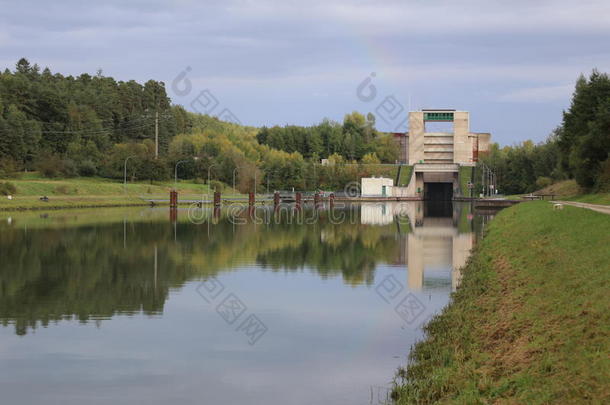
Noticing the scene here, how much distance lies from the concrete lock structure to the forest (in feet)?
24.3

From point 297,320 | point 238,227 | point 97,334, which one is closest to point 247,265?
point 297,320

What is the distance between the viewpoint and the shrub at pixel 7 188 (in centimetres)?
7056

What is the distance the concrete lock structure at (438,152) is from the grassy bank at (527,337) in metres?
131

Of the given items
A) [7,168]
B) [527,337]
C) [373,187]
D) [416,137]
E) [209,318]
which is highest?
[416,137]

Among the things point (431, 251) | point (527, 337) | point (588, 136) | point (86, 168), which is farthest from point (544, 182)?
point (527, 337)

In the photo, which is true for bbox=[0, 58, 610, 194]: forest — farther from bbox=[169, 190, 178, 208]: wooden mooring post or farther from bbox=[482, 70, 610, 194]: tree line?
bbox=[169, 190, 178, 208]: wooden mooring post

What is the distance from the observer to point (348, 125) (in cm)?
19300

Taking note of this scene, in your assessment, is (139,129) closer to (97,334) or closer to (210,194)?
(210,194)

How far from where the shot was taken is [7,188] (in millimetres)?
71250

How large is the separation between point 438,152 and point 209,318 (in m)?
149

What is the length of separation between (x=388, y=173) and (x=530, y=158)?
36.9 m

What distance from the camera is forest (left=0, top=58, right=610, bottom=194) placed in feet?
222

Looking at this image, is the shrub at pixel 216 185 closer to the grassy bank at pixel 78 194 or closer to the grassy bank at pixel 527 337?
the grassy bank at pixel 78 194

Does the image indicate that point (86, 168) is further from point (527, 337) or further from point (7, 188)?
point (527, 337)
